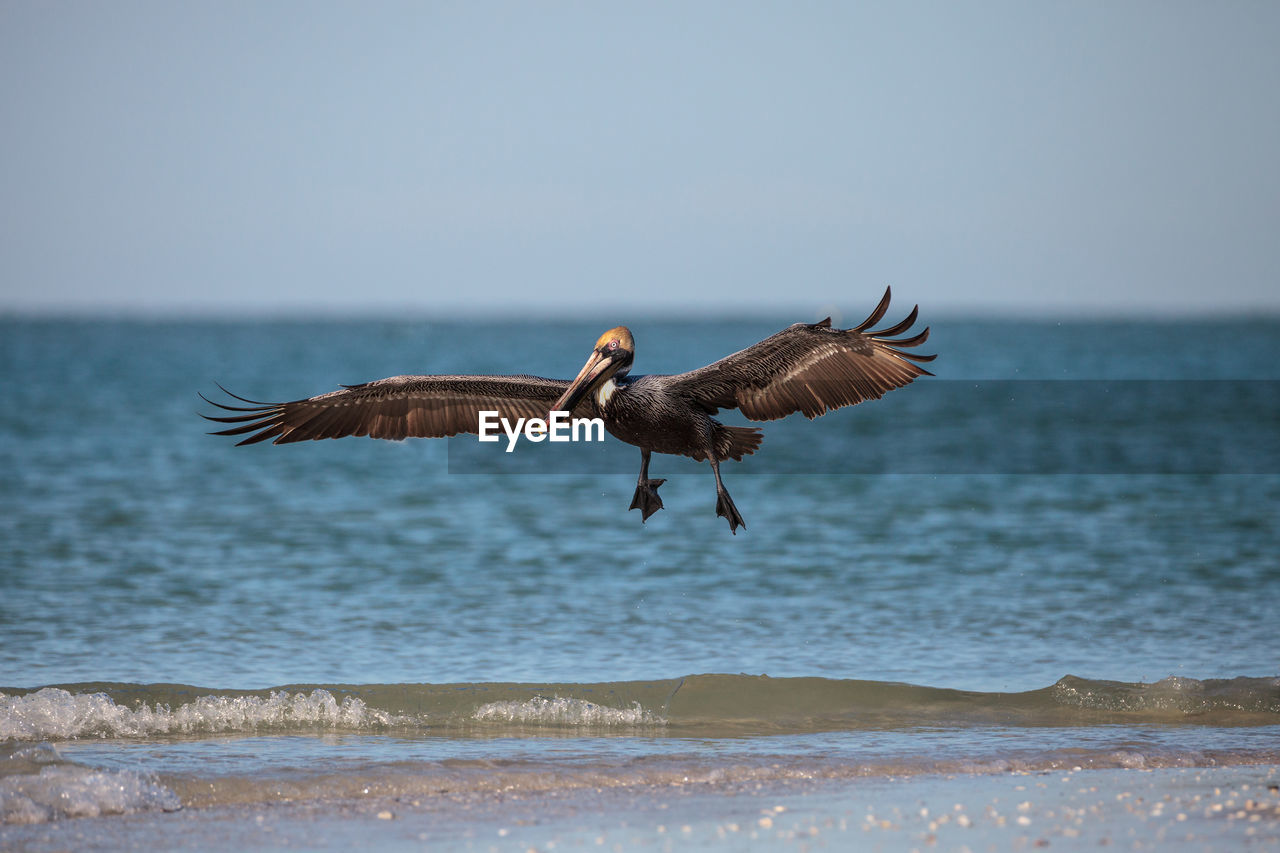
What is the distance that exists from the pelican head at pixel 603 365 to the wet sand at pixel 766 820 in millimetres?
2416

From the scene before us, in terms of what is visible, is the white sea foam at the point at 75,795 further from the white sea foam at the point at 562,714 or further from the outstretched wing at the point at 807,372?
the outstretched wing at the point at 807,372

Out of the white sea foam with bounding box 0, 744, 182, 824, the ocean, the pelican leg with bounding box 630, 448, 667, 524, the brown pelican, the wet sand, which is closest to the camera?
the wet sand

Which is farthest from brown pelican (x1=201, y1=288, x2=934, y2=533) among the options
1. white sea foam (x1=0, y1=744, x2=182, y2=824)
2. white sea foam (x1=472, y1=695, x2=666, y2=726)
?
white sea foam (x1=0, y1=744, x2=182, y2=824)

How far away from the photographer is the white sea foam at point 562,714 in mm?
9016

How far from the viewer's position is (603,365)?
327 inches

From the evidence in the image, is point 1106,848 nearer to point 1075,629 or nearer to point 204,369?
point 1075,629

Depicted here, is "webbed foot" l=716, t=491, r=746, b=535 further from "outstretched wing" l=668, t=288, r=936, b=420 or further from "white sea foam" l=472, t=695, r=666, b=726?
"white sea foam" l=472, t=695, r=666, b=726

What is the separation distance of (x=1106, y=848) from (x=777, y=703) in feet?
12.8

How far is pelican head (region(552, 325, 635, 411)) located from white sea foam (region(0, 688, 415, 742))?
2.53m

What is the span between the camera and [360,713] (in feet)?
29.5

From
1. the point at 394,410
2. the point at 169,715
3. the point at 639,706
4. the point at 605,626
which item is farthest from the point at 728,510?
the point at 169,715

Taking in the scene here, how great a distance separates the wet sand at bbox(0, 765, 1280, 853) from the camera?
585 centimetres

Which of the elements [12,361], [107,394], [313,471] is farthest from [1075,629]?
[12,361]

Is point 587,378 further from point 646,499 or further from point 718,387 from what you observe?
point 646,499
